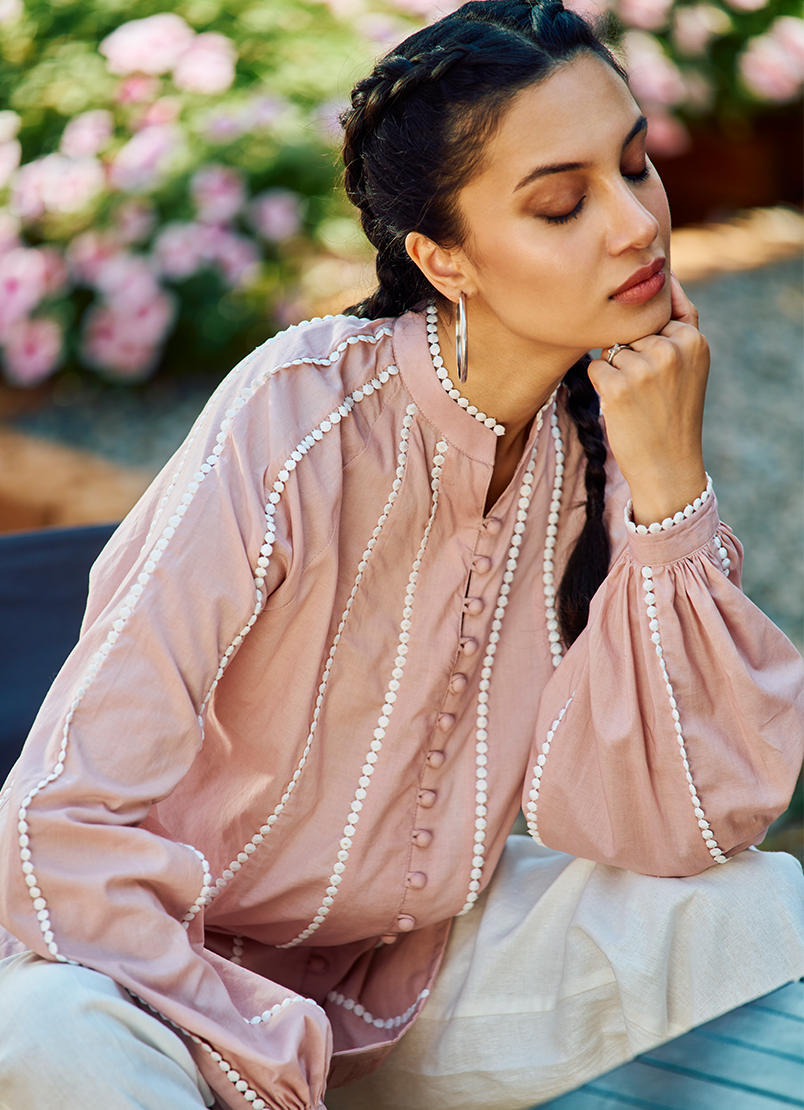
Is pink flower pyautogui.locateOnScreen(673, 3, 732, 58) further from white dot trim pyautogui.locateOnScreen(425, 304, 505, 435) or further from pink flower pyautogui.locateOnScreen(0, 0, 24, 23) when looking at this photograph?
white dot trim pyautogui.locateOnScreen(425, 304, 505, 435)

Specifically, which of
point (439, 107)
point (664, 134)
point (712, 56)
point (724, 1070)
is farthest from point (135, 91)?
point (724, 1070)

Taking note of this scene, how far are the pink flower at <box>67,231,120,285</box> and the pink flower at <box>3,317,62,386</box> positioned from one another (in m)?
0.23

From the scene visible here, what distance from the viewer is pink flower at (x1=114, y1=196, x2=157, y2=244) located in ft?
15.3

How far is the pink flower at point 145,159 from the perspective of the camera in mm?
4672

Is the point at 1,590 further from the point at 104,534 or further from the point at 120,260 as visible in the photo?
the point at 120,260

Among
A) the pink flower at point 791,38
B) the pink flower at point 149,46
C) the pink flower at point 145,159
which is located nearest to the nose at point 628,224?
the pink flower at point 145,159

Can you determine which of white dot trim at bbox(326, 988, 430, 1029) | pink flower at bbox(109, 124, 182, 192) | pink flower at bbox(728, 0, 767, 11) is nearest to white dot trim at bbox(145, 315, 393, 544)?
white dot trim at bbox(326, 988, 430, 1029)

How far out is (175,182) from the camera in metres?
4.76

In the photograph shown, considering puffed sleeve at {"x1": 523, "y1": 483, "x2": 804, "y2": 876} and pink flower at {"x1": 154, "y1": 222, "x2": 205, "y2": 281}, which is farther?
pink flower at {"x1": 154, "y1": 222, "x2": 205, "y2": 281}

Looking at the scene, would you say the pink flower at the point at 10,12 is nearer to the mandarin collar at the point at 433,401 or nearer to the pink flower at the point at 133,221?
the pink flower at the point at 133,221

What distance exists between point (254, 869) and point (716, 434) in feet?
11.2

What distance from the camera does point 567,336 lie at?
1649 mm

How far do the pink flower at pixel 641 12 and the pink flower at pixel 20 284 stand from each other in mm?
2872

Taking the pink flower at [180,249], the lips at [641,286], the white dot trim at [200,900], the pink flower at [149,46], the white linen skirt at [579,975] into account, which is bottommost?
the pink flower at [180,249]
